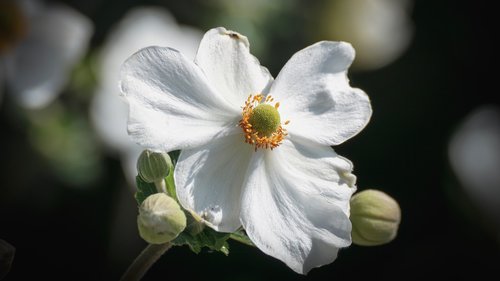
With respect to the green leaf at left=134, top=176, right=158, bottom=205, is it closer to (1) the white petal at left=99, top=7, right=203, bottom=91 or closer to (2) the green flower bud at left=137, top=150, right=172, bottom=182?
(2) the green flower bud at left=137, top=150, right=172, bottom=182

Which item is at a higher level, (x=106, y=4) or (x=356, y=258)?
(x=106, y=4)

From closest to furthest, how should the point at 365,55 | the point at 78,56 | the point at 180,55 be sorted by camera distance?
the point at 180,55, the point at 78,56, the point at 365,55

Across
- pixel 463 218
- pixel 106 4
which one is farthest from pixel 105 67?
pixel 463 218

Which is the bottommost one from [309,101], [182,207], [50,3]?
[50,3]

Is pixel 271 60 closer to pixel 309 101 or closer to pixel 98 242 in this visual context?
pixel 98 242

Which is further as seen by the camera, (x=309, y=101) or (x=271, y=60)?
(x=271, y=60)

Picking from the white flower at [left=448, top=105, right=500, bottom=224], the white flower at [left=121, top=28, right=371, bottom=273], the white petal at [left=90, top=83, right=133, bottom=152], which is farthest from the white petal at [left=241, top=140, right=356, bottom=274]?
the white flower at [left=448, top=105, right=500, bottom=224]

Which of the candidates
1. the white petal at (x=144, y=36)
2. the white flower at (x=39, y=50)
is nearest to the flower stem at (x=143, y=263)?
the white flower at (x=39, y=50)
